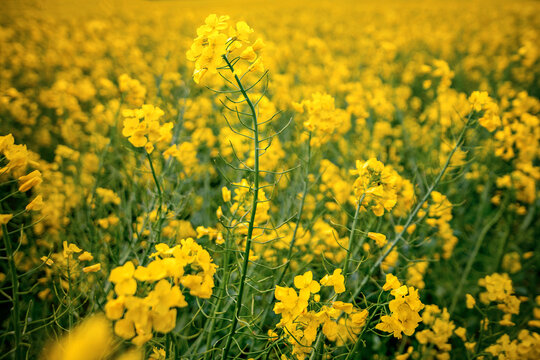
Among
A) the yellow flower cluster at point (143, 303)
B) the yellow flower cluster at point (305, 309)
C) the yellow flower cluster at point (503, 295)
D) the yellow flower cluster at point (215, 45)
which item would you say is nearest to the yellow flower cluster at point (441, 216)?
the yellow flower cluster at point (503, 295)

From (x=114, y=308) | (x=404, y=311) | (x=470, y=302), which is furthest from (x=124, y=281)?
(x=470, y=302)

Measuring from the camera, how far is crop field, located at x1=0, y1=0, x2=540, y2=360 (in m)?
1.09

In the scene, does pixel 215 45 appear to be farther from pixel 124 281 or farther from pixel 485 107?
pixel 485 107

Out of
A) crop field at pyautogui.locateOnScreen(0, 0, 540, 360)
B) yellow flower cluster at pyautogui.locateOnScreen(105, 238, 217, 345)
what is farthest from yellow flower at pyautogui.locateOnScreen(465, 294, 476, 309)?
yellow flower cluster at pyautogui.locateOnScreen(105, 238, 217, 345)

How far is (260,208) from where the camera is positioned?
4.77 ft

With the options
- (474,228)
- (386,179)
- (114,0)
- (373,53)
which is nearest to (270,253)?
(386,179)

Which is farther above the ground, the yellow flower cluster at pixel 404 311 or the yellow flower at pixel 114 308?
the yellow flower at pixel 114 308

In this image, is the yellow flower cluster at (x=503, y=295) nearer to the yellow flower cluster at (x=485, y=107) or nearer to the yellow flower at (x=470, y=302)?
the yellow flower at (x=470, y=302)

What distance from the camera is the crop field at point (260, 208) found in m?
1.09

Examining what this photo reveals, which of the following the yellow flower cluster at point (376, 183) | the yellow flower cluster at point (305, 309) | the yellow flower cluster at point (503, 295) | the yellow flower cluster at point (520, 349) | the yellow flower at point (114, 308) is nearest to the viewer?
the yellow flower at point (114, 308)

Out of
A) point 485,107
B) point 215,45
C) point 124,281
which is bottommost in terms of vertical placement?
point 124,281

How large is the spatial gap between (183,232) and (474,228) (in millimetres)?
2589

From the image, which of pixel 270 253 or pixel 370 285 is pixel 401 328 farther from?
pixel 370 285

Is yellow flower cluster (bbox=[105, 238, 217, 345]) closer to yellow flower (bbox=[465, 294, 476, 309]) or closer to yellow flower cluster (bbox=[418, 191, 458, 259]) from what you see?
yellow flower cluster (bbox=[418, 191, 458, 259])
